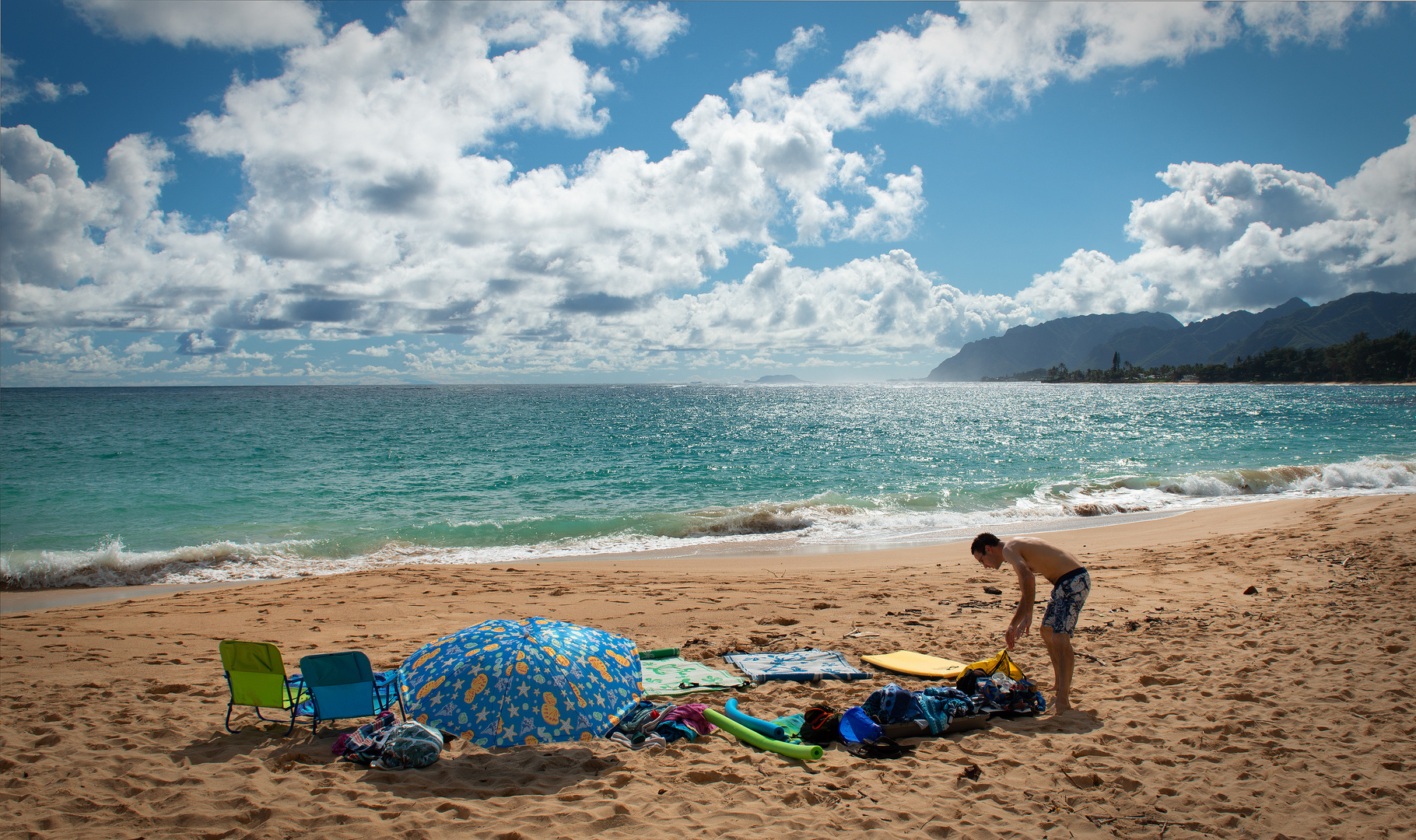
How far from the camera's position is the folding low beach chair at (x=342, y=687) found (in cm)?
524

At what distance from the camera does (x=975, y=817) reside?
409cm

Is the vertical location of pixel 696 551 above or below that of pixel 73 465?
below

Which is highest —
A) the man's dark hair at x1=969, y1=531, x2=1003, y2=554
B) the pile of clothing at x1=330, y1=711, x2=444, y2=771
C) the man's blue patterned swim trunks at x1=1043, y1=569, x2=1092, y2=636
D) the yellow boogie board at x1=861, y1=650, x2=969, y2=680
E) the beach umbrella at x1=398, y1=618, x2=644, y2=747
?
the man's dark hair at x1=969, y1=531, x2=1003, y2=554

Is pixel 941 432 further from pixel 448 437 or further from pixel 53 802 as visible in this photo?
pixel 53 802

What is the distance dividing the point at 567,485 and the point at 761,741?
20.4 m

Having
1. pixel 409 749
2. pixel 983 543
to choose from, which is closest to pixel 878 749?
pixel 983 543

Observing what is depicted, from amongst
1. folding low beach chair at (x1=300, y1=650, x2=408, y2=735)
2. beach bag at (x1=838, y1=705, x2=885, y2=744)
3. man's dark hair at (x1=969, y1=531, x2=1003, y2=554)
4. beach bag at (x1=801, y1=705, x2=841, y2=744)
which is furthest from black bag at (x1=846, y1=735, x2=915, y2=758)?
folding low beach chair at (x1=300, y1=650, x2=408, y2=735)

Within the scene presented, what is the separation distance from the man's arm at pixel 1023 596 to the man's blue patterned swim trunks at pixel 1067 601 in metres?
0.17

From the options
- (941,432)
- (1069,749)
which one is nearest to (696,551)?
(1069,749)

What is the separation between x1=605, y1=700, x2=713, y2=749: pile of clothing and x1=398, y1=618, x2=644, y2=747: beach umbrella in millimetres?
98

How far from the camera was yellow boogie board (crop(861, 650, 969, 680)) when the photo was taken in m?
6.76

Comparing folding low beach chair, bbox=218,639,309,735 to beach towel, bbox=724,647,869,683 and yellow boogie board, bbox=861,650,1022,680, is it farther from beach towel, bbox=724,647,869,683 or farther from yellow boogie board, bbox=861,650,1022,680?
yellow boogie board, bbox=861,650,1022,680

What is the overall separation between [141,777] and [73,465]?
119 feet

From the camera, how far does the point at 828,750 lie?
518 centimetres
